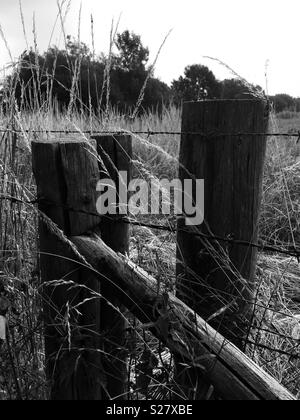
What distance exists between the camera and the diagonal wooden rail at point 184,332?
1.17 m

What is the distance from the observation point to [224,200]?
158 cm

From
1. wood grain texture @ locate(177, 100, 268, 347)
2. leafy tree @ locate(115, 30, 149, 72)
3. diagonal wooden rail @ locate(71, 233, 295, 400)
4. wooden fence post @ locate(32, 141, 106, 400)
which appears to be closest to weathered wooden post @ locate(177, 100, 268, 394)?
wood grain texture @ locate(177, 100, 268, 347)

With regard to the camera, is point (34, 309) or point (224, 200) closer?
point (224, 200)

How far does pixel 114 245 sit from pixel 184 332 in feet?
1.51

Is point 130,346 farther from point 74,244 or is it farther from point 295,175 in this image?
point 295,175

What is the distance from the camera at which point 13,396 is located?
160 centimetres

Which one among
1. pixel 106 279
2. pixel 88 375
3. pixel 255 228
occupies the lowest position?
pixel 88 375

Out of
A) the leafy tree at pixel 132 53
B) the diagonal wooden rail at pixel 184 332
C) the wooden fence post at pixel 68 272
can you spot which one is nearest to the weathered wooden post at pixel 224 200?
the diagonal wooden rail at pixel 184 332

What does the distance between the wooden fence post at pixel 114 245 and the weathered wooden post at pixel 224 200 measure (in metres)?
0.20

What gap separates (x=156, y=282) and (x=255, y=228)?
43cm

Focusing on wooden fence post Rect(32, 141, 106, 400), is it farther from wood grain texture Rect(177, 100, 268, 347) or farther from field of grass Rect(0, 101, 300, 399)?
wood grain texture Rect(177, 100, 268, 347)

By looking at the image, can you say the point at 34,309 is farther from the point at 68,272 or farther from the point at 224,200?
the point at 224,200

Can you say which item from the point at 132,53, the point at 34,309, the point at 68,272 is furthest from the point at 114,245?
the point at 132,53
